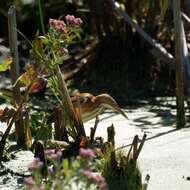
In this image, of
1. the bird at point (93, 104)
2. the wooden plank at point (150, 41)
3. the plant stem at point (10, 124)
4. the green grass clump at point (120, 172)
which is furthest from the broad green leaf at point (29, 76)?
the wooden plank at point (150, 41)

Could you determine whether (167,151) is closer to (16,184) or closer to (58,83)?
(58,83)

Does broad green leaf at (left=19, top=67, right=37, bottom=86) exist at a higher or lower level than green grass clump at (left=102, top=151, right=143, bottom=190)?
higher

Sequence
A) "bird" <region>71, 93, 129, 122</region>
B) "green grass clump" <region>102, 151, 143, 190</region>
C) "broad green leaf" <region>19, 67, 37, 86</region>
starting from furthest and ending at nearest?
"bird" <region>71, 93, 129, 122</region>, "broad green leaf" <region>19, 67, 37, 86</region>, "green grass clump" <region>102, 151, 143, 190</region>

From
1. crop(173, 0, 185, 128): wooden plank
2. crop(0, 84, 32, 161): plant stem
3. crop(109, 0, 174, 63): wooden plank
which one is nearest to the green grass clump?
crop(0, 84, 32, 161): plant stem

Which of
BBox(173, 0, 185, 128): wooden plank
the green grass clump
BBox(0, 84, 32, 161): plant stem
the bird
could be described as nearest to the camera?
the green grass clump

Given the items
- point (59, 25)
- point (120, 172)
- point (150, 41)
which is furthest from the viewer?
point (150, 41)

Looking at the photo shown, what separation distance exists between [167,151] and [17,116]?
0.88 m

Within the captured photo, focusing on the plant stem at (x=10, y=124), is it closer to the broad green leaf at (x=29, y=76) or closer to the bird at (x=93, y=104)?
the broad green leaf at (x=29, y=76)

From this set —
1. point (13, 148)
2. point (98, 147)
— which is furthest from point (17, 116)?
point (98, 147)

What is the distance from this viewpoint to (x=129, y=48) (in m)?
6.71

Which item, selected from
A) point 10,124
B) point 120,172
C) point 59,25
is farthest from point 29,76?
point 120,172

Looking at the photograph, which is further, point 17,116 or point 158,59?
point 158,59

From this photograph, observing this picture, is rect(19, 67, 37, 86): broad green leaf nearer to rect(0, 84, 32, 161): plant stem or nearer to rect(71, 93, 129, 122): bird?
rect(0, 84, 32, 161): plant stem

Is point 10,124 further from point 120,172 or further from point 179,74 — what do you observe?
point 179,74
